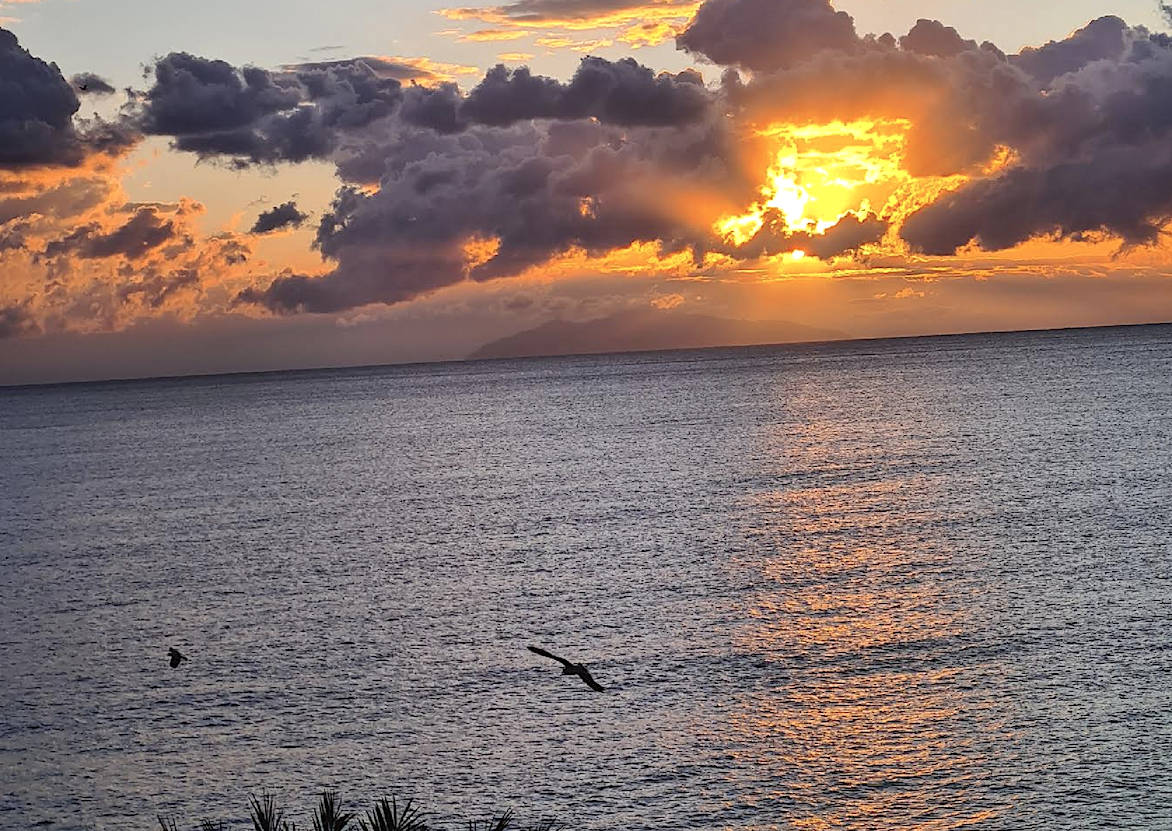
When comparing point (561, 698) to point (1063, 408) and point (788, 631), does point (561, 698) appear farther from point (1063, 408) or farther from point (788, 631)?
point (1063, 408)

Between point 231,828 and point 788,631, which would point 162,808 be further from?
point 788,631

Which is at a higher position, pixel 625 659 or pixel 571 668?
pixel 571 668

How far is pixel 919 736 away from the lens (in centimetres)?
4541

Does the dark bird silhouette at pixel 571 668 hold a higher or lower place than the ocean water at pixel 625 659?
higher

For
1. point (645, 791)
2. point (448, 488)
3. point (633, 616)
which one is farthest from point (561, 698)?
point (448, 488)

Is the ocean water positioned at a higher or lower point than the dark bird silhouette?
lower

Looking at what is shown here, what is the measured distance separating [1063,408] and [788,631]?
151935 mm

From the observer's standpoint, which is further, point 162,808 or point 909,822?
point 162,808

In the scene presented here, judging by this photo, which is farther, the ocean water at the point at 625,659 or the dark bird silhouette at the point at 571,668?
the ocean water at the point at 625,659

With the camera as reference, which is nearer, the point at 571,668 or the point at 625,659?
the point at 571,668

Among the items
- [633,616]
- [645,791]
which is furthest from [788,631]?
[645,791]

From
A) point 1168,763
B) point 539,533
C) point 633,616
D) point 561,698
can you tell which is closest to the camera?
point 1168,763

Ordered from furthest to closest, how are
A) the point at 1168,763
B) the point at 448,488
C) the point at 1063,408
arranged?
the point at 1063,408 < the point at 448,488 < the point at 1168,763

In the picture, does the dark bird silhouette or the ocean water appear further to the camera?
the ocean water
